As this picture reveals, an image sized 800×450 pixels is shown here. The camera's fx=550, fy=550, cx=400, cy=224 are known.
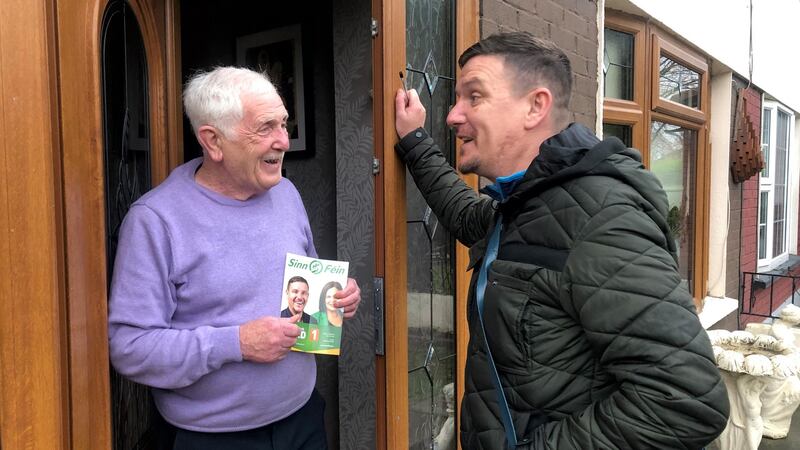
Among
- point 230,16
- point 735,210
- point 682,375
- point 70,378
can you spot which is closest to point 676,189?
point 735,210

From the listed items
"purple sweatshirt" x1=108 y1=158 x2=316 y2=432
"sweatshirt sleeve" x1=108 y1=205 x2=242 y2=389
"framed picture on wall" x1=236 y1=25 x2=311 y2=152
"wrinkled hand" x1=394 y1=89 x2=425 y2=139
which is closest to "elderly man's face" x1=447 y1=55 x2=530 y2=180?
"wrinkled hand" x1=394 y1=89 x2=425 y2=139

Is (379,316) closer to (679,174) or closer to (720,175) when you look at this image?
(679,174)

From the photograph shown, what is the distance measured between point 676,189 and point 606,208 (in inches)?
198

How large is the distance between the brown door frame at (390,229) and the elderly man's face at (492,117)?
0.35 meters

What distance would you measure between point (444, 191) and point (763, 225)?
759cm

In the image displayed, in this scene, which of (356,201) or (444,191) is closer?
(444,191)

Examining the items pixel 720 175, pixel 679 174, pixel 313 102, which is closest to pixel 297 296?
pixel 313 102

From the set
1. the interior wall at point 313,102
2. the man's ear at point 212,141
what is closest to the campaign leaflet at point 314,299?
the man's ear at point 212,141

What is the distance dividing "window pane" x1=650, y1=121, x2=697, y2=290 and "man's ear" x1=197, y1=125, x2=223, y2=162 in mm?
4285

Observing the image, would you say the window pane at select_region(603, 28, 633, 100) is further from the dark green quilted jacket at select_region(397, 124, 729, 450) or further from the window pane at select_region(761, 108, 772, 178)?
the window pane at select_region(761, 108, 772, 178)

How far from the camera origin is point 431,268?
2.18 metres

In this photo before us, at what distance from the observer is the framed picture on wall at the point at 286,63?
2.43m

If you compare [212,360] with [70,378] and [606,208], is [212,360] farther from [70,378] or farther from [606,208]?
[606,208]

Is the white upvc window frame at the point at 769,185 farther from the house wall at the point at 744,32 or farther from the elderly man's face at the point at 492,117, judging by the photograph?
the elderly man's face at the point at 492,117
